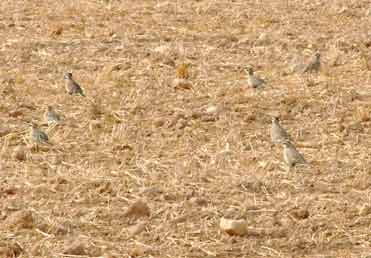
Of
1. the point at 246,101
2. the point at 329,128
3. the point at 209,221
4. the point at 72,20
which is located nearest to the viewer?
the point at 209,221

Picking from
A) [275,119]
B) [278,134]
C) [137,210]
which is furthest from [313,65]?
[137,210]

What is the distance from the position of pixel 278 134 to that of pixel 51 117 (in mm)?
2220

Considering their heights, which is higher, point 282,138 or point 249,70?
point 249,70

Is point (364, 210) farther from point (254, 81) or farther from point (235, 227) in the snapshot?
point (254, 81)

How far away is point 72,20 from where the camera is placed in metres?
15.8

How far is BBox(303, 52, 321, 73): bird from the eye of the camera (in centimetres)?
1234

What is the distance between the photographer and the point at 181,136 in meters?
9.88

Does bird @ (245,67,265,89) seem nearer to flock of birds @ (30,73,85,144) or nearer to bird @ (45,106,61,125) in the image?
flock of birds @ (30,73,85,144)

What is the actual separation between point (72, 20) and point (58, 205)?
822 centimetres

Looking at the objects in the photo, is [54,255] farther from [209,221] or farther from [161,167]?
[161,167]

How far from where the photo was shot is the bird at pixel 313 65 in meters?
12.3

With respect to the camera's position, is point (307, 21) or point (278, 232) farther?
point (307, 21)

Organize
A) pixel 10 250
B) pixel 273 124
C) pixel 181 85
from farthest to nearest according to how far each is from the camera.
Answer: pixel 181 85
pixel 273 124
pixel 10 250

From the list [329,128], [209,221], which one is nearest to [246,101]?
[329,128]
